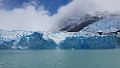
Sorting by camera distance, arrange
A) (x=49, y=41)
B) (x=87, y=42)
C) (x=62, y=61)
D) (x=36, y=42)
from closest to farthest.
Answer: (x=62, y=61)
(x=36, y=42)
(x=87, y=42)
(x=49, y=41)

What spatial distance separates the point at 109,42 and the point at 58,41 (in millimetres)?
6373

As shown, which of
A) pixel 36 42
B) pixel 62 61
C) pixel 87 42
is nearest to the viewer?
pixel 62 61

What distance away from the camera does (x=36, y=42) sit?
33.1 meters

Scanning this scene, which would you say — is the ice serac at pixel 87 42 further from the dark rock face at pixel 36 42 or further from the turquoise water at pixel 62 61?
the turquoise water at pixel 62 61

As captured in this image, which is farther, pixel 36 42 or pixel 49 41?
pixel 49 41

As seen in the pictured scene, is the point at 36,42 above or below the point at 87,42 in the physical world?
above

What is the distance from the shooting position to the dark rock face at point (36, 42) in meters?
32.6

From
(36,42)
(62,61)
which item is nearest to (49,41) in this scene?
(36,42)

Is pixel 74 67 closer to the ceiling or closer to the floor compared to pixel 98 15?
closer to the floor

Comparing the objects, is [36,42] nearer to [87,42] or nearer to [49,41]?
[49,41]

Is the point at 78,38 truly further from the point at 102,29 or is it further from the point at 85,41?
the point at 102,29

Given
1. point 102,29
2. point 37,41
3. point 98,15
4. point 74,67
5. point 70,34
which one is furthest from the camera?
point 98,15

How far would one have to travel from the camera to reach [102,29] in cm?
4103

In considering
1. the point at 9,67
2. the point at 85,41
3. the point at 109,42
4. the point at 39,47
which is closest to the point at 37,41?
the point at 39,47
